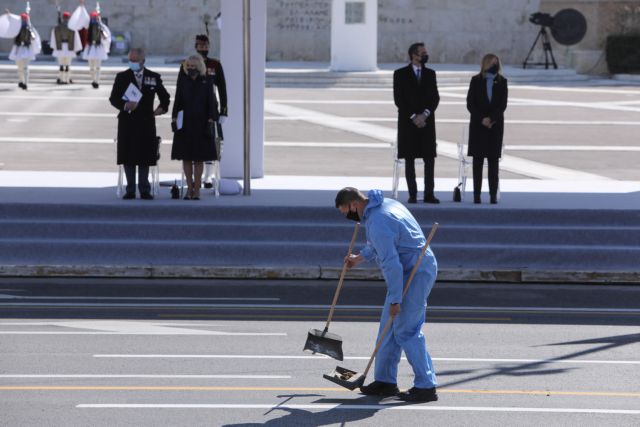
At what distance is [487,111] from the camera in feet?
56.5

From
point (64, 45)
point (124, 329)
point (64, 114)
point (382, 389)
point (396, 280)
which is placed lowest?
point (124, 329)

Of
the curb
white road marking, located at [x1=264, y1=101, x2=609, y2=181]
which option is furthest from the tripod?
the curb

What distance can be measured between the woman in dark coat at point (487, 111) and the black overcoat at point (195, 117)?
3.35 metres

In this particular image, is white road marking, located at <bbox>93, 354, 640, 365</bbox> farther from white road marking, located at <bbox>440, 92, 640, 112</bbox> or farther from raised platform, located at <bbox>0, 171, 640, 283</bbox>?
white road marking, located at <bbox>440, 92, 640, 112</bbox>

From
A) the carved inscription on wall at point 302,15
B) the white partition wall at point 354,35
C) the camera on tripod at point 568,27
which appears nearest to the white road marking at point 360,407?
the white partition wall at point 354,35

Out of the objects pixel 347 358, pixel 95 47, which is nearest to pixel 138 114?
→ pixel 347 358

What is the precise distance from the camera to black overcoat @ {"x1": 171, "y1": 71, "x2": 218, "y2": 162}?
1736 cm

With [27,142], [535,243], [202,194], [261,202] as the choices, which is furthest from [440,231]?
[27,142]

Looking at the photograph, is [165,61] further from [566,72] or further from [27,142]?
[27,142]

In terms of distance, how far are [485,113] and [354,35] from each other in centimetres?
2662

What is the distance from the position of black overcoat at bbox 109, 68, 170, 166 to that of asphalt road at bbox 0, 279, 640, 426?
2.24m

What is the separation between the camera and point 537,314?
45.1 ft

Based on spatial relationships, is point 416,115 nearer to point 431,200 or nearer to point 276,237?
point 431,200

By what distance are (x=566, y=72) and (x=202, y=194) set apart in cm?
3098
